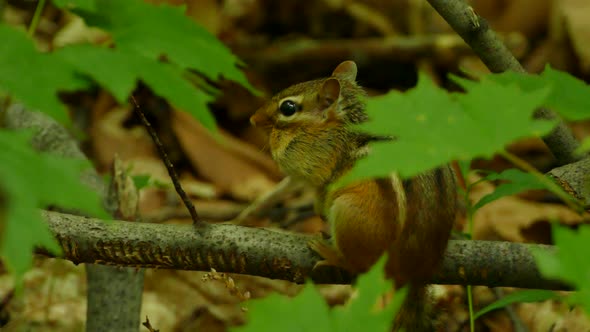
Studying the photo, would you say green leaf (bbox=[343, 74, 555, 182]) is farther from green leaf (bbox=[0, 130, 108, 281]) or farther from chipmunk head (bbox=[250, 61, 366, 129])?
chipmunk head (bbox=[250, 61, 366, 129])

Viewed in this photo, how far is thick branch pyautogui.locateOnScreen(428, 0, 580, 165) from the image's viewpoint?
3.26 m

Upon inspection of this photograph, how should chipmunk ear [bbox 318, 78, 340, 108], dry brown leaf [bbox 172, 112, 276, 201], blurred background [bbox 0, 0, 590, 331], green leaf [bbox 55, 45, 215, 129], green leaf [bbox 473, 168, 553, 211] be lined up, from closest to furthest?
green leaf [bbox 55, 45, 215, 129] → green leaf [bbox 473, 168, 553, 211] → chipmunk ear [bbox 318, 78, 340, 108] → blurred background [bbox 0, 0, 590, 331] → dry brown leaf [bbox 172, 112, 276, 201]

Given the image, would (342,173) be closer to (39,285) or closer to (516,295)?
(516,295)

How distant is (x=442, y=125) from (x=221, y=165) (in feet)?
14.8

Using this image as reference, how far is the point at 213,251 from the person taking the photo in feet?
9.86

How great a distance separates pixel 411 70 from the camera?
716cm

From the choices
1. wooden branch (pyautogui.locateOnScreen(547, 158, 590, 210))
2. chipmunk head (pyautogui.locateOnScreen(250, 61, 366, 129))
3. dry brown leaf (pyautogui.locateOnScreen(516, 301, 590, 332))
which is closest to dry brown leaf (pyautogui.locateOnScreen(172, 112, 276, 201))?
dry brown leaf (pyautogui.locateOnScreen(516, 301, 590, 332))

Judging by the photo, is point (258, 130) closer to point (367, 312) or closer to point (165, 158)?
point (165, 158)

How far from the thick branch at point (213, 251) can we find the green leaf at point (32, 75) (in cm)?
105

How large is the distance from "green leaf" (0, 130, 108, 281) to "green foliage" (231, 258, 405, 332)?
0.38 metres

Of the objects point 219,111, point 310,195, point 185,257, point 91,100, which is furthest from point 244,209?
Result: point 185,257

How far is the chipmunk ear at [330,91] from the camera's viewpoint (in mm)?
3828

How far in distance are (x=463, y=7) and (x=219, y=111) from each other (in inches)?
153

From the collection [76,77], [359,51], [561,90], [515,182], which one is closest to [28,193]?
[76,77]
